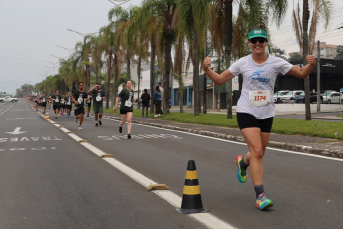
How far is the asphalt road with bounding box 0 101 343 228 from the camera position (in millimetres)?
4285

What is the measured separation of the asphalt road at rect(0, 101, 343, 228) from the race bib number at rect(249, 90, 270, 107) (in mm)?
1186

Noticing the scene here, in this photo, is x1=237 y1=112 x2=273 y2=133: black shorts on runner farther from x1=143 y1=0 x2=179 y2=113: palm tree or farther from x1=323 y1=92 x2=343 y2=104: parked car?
x1=323 y1=92 x2=343 y2=104: parked car

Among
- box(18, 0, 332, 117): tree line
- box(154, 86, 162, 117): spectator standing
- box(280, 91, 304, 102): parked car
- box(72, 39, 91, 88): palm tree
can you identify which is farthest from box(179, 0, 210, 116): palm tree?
box(72, 39, 91, 88): palm tree

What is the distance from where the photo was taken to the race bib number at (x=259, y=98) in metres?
4.90

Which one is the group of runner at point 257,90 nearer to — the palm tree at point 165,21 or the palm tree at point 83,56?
the palm tree at point 165,21

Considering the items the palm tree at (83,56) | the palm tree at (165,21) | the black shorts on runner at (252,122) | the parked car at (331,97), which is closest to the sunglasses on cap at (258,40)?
the black shorts on runner at (252,122)

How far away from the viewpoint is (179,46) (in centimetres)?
2678

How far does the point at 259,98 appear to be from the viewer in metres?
4.90

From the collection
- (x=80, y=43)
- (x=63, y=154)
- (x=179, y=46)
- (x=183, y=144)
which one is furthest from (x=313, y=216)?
(x=80, y=43)

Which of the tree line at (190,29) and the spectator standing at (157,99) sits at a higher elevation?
the tree line at (190,29)

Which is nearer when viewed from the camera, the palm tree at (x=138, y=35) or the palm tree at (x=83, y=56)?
the palm tree at (x=138, y=35)

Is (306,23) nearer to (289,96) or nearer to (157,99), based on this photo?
(157,99)

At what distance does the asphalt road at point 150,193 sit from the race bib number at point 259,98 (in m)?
1.19

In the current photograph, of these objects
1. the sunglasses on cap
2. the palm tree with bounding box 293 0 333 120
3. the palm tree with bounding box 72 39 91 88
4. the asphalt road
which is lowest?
the asphalt road
